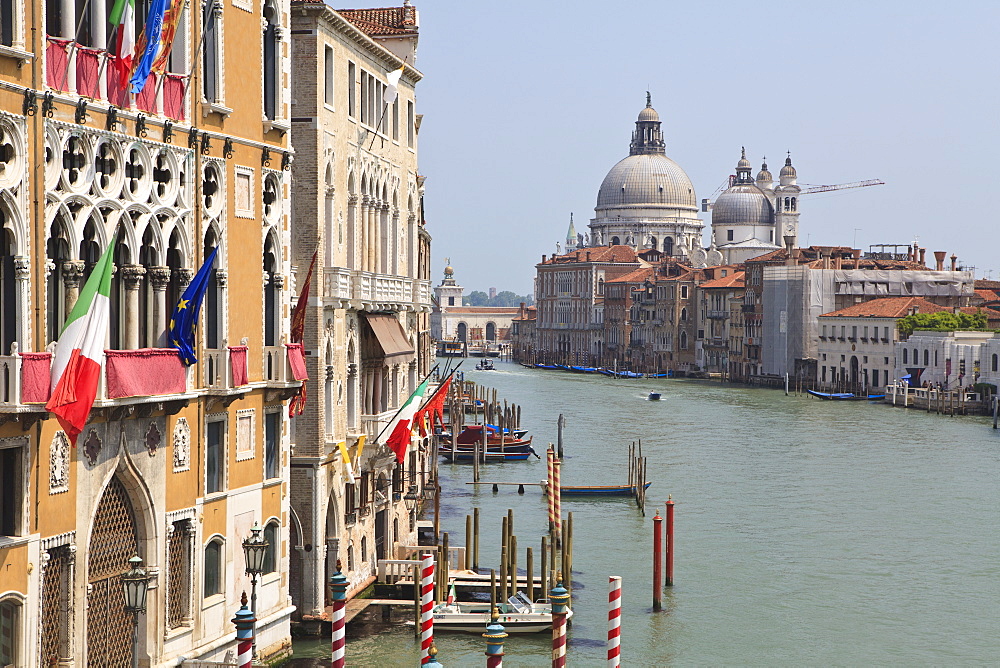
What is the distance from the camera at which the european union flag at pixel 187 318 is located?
872cm

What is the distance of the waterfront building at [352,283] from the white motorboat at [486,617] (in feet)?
2.62

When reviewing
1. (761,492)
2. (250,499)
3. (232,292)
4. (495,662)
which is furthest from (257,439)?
(761,492)

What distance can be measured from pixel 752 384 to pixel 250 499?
2085 inches

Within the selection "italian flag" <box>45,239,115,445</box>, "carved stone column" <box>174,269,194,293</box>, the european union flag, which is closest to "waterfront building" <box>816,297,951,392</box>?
"carved stone column" <box>174,269,194,293</box>

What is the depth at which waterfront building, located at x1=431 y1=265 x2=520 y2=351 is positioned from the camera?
112 meters

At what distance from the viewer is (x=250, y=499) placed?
10008 millimetres

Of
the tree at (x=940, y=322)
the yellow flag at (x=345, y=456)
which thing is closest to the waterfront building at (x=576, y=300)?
the tree at (x=940, y=322)

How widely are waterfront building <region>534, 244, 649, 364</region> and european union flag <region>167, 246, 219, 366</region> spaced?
246ft

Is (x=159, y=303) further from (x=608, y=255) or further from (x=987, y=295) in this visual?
(x=608, y=255)

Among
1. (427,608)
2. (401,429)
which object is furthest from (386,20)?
(427,608)

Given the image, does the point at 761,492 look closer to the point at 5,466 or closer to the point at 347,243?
the point at 347,243

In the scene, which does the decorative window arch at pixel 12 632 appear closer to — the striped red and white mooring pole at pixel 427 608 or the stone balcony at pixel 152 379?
the stone balcony at pixel 152 379

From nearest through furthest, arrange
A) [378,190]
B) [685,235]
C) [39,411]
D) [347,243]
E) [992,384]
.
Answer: [39,411] → [347,243] → [378,190] → [992,384] → [685,235]

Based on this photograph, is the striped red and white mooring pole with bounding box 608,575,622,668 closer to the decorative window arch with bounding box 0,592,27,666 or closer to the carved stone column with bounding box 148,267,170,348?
the carved stone column with bounding box 148,267,170,348
